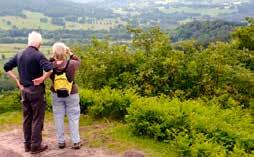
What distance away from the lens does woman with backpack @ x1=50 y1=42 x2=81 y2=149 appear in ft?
28.7

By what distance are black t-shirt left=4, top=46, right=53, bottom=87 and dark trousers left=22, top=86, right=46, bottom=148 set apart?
17 cm

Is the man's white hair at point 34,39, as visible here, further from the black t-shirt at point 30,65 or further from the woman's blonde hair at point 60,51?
the woman's blonde hair at point 60,51

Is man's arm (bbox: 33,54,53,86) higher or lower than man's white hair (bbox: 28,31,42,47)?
lower

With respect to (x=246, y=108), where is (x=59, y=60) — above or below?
above

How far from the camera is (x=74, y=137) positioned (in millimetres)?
9281

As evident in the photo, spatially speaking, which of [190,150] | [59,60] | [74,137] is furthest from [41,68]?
[190,150]

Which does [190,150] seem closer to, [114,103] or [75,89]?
[75,89]

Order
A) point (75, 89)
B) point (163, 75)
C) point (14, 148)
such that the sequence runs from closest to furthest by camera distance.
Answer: point (75, 89) < point (14, 148) < point (163, 75)

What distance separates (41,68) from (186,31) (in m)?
71.9

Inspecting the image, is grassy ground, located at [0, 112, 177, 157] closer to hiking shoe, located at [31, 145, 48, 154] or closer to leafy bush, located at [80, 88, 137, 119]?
leafy bush, located at [80, 88, 137, 119]

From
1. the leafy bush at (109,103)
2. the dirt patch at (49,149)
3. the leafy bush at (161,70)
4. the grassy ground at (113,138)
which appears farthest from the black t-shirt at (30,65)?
the leafy bush at (161,70)

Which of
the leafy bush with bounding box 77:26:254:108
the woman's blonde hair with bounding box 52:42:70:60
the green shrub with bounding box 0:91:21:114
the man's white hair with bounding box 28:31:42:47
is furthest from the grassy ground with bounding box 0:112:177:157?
the man's white hair with bounding box 28:31:42:47

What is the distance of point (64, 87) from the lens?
881 centimetres

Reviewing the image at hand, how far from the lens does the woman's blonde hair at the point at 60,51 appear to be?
8.55 meters
